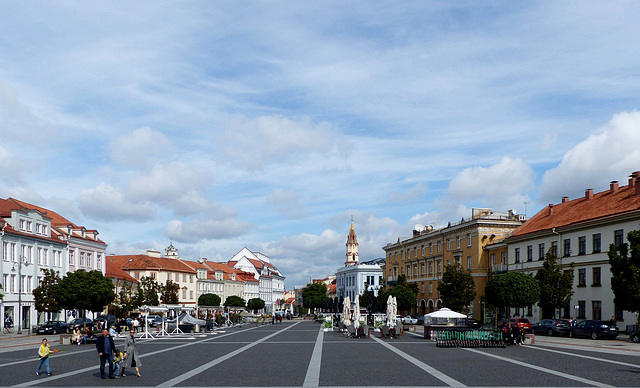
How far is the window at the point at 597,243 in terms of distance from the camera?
5419 cm

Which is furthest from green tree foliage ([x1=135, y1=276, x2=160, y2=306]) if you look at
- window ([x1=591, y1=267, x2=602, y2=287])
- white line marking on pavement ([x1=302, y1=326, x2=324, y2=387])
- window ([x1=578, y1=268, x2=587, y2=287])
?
white line marking on pavement ([x1=302, y1=326, x2=324, y2=387])

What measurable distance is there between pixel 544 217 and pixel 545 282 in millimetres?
16106

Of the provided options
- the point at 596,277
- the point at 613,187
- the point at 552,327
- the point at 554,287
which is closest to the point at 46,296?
the point at 552,327

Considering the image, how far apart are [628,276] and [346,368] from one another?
82.4 ft

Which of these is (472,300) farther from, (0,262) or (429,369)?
(429,369)

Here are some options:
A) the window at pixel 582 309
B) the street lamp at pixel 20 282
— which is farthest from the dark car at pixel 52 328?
the window at pixel 582 309

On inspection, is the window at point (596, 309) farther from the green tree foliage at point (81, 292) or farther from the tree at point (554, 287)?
the green tree foliage at point (81, 292)

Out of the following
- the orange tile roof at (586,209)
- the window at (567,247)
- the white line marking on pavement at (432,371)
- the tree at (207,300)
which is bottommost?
the tree at (207,300)

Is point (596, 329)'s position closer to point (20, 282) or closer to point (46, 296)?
point (46, 296)

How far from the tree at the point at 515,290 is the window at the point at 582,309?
851 cm

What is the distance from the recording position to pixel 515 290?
48.2 m

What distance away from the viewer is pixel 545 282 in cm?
5378

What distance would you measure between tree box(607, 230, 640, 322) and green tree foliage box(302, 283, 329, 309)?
13332cm

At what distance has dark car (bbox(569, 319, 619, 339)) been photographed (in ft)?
144
